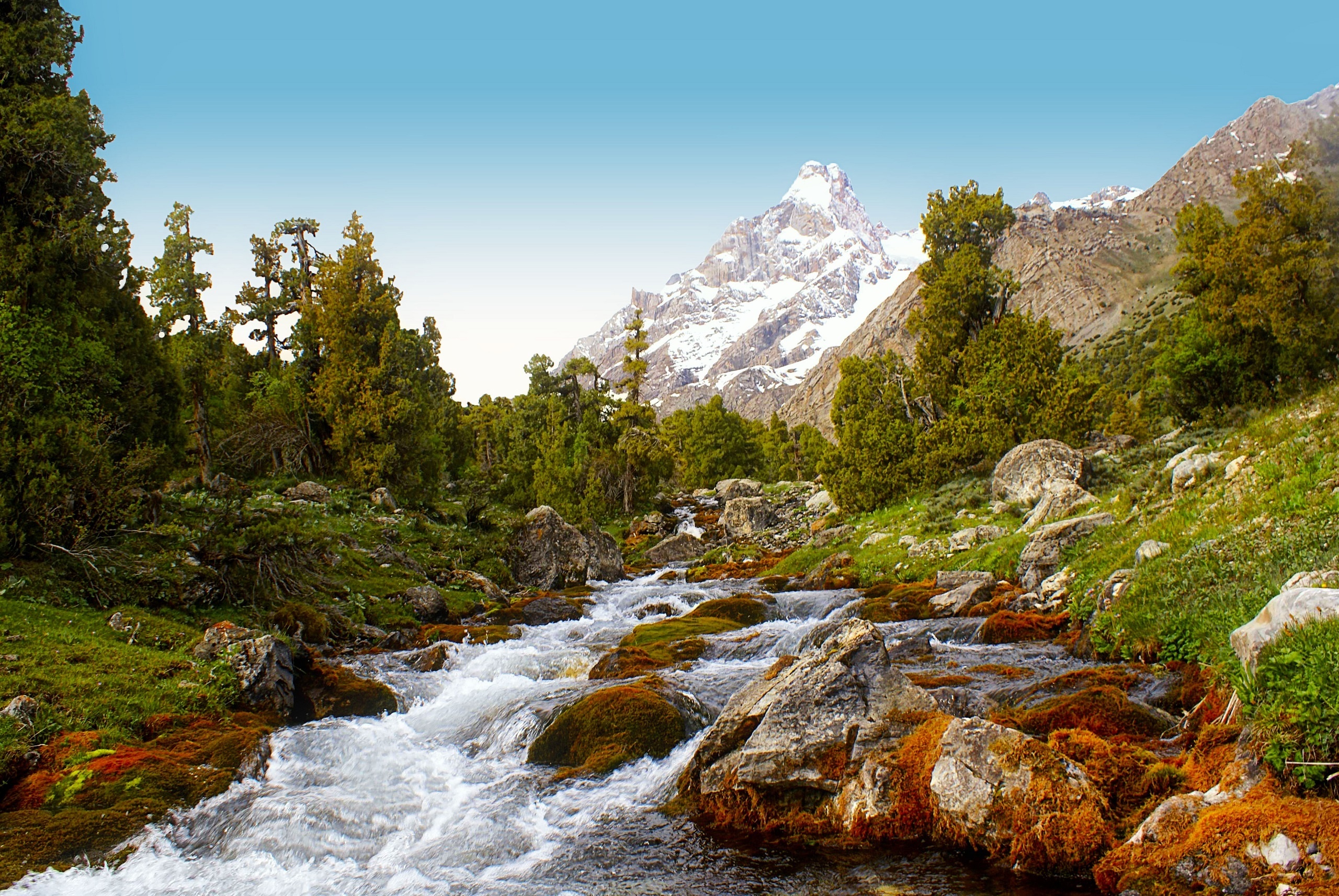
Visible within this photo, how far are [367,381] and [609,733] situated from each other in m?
24.0

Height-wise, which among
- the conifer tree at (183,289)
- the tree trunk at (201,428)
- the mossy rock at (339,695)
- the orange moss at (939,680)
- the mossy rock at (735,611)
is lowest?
the mossy rock at (735,611)

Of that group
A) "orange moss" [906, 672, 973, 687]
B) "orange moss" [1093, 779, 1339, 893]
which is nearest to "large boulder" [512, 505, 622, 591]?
"orange moss" [906, 672, 973, 687]

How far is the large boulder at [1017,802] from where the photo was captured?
563cm

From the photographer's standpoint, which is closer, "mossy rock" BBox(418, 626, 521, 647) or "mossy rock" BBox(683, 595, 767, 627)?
"mossy rock" BBox(418, 626, 521, 647)

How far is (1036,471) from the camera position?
80.4 ft

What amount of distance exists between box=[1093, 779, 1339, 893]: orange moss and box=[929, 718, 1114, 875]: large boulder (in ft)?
0.90

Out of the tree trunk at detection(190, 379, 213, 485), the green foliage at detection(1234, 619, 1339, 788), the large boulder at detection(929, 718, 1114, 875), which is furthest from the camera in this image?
the tree trunk at detection(190, 379, 213, 485)

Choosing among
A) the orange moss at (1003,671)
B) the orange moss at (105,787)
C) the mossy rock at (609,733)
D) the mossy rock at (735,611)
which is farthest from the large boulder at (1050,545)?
the orange moss at (105,787)

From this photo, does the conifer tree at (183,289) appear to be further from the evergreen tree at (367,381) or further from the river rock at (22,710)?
the river rock at (22,710)

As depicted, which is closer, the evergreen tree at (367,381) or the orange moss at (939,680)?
the orange moss at (939,680)

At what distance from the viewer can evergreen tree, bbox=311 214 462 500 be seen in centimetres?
2923

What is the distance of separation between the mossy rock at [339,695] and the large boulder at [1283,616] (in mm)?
11995

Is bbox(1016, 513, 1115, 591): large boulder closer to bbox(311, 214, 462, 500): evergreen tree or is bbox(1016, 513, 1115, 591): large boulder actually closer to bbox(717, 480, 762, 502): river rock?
bbox(311, 214, 462, 500): evergreen tree

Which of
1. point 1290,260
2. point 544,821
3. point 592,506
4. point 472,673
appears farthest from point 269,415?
point 1290,260
